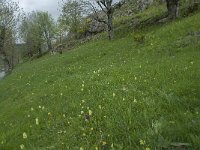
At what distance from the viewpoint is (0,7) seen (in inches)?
2199

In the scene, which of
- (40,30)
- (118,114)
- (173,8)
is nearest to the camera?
(118,114)

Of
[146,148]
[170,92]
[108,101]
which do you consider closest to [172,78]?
[170,92]

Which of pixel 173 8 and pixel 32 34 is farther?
pixel 32 34

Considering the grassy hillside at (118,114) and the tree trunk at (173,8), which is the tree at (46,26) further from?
the grassy hillside at (118,114)

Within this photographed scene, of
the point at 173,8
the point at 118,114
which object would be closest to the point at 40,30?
the point at 173,8

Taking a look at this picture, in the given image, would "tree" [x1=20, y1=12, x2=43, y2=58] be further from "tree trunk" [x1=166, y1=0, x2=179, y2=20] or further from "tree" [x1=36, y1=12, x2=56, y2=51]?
"tree trunk" [x1=166, y1=0, x2=179, y2=20]

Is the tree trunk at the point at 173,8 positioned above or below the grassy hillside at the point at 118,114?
above

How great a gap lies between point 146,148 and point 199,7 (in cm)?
2586

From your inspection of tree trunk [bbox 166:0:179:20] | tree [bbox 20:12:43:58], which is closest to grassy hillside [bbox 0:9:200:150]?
tree trunk [bbox 166:0:179:20]

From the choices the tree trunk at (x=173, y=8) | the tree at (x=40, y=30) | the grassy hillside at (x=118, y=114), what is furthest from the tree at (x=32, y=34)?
the grassy hillside at (x=118, y=114)

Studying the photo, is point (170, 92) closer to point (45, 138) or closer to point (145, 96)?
point (145, 96)

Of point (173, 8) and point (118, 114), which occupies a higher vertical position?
point (173, 8)

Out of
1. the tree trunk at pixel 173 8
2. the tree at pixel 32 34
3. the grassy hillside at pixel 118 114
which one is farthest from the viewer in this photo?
the tree at pixel 32 34

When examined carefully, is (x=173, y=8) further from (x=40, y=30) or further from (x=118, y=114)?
(x=40, y=30)
